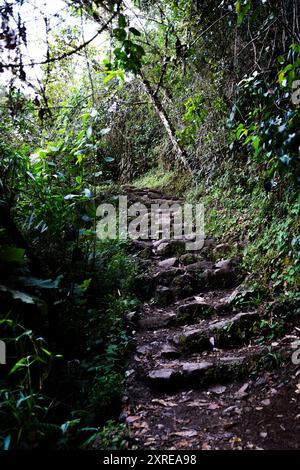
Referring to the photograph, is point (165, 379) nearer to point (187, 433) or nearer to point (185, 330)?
point (187, 433)

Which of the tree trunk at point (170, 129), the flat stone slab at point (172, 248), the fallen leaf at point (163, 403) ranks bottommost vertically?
the fallen leaf at point (163, 403)

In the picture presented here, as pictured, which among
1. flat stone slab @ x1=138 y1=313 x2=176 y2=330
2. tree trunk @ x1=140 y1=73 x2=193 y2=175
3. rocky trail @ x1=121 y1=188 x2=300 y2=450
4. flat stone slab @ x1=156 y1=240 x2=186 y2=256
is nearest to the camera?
rocky trail @ x1=121 y1=188 x2=300 y2=450

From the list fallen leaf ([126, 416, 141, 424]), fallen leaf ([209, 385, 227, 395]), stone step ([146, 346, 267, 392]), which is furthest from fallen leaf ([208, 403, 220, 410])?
fallen leaf ([126, 416, 141, 424])

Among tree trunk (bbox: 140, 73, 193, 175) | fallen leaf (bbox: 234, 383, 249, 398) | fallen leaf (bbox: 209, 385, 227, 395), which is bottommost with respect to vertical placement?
fallen leaf (bbox: 209, 385, 227, 395)

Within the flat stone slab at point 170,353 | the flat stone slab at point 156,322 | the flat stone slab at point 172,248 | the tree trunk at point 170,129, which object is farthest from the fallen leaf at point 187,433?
the tree trunk at point 170,129

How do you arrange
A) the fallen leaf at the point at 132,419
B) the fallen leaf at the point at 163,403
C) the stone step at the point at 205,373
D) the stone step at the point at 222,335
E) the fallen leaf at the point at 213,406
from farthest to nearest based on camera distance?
the stone step at the point at 222,335 < the stone step at the point at 205,373 < the fallen leaf at the point at 163,403 < the fallen leaf at the point at 213,406 < the fallen leaf at the point at 132,419

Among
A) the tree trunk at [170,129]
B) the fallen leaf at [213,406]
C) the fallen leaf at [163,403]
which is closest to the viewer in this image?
the fallen leaf at [213,406]

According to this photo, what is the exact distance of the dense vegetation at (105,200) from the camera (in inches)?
96.4

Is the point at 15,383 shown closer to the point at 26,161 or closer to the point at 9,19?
the point at 26,161

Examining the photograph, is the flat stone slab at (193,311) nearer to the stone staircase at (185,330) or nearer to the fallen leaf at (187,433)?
the stone staircase at (185,330)

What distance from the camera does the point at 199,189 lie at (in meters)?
6.68

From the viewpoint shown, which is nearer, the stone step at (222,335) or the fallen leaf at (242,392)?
the fallen leaf at (242,392)

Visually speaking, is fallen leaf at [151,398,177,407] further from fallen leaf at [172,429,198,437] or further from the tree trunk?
the tree trunk

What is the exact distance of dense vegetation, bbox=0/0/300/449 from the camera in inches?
96.4
